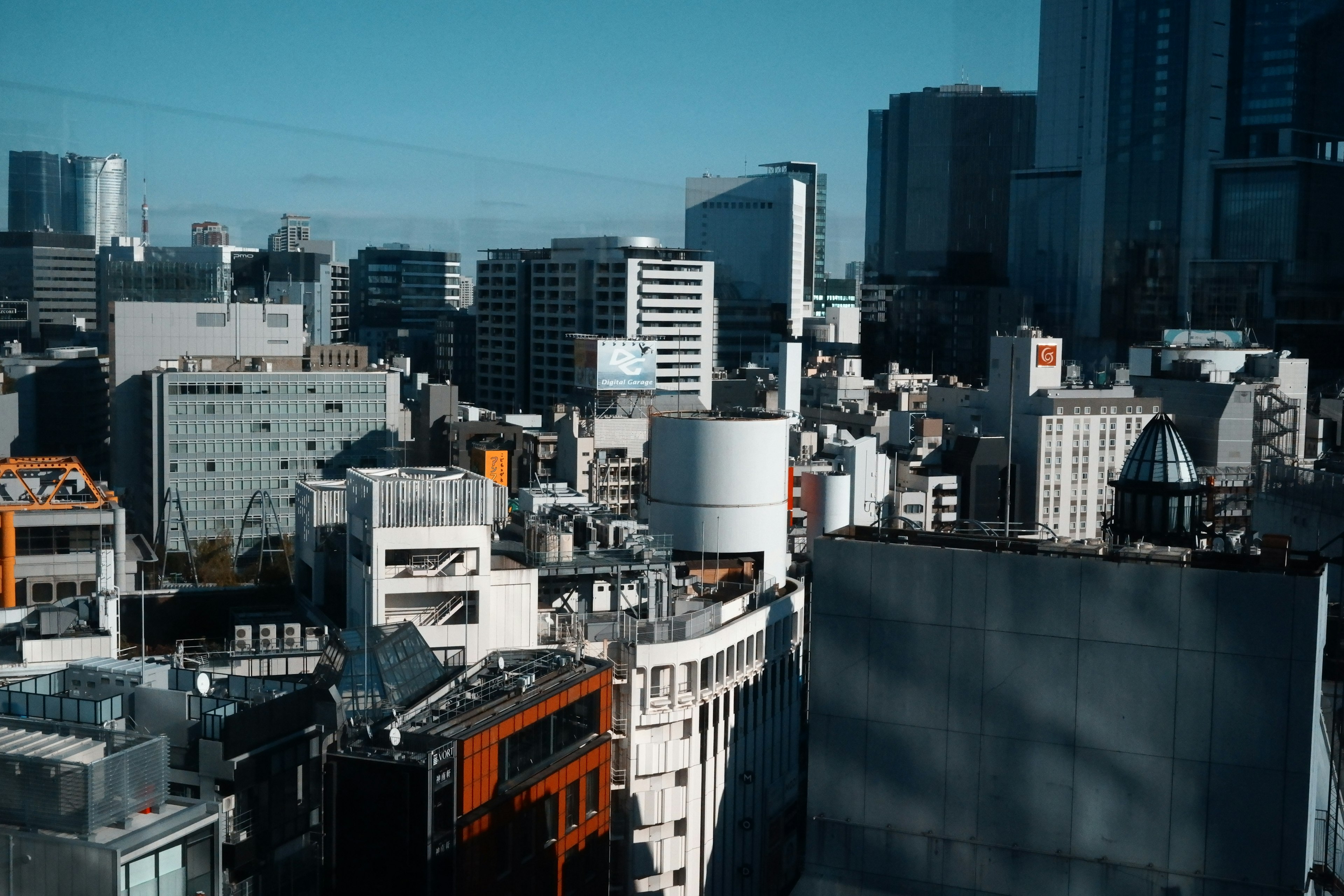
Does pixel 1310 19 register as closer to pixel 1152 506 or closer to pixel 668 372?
pixel 668 372

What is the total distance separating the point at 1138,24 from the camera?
31.0m

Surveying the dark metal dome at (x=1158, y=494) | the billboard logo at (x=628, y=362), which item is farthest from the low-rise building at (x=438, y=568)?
the billboard logo at (x=628, y=362)

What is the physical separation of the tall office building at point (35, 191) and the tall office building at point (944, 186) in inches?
647

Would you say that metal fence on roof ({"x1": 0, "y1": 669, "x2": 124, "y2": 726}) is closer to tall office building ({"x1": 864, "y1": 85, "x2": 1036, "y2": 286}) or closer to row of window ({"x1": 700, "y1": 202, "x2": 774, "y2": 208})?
tall office building ({"x1": 864, "y1": 85, "x2": 1036, "y2": 286})

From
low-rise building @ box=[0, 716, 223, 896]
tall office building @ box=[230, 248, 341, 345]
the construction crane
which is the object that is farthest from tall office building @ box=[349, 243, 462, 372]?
low-rise building @ box=[0, 716, 223, 896]

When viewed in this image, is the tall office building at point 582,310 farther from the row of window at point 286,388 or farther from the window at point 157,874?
the window at point 157,874

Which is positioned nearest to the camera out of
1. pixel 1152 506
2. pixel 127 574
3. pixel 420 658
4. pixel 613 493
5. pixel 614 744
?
pixel 420 658

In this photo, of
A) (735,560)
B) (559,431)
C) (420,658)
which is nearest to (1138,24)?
(559,431)

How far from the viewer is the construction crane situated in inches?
423

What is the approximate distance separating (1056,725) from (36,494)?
8695mm

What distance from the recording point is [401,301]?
4231cm

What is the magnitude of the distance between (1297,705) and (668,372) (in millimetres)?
26983

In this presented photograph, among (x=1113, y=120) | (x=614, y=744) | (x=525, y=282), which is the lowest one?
(x=614, y=744)

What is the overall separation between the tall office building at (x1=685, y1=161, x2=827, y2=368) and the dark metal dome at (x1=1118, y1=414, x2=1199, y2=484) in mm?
25945
